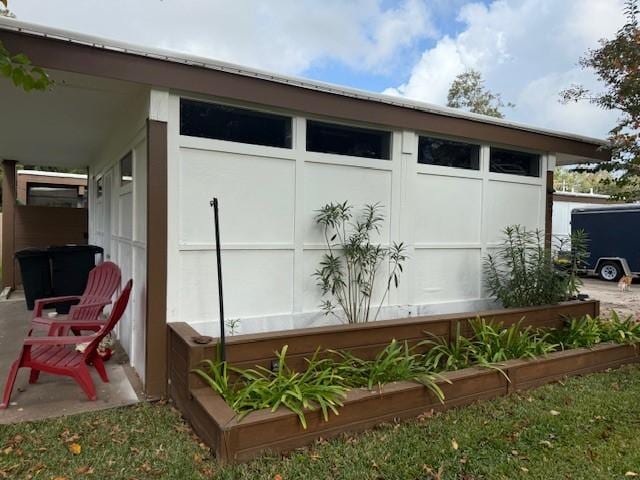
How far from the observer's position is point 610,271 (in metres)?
13.0

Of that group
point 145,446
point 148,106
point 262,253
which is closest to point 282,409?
point 145,446

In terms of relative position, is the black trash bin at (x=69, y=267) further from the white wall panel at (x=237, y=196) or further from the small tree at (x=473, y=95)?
the small tree at (x=473, y=95)

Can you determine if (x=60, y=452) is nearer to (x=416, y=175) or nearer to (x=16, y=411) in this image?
(x=16, y=411)

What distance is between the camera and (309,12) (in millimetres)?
8359

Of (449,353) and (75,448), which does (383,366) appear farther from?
(75,448)

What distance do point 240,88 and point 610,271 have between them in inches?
526

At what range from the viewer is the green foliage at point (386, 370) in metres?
3.25

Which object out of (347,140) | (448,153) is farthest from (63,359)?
(448,153)

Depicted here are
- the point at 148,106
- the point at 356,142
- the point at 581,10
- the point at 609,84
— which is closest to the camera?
the point at 148,106

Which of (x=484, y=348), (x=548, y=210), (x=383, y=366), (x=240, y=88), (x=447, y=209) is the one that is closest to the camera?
(x=383, y=366)

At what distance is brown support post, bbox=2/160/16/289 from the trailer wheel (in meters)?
15.1

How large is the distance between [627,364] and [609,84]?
348 centimetres

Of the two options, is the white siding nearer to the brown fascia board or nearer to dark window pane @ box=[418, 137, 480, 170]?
dark window pane @ box=[418, 137, 480, 170]

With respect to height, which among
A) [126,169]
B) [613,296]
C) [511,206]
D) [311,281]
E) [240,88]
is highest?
[240,88]
